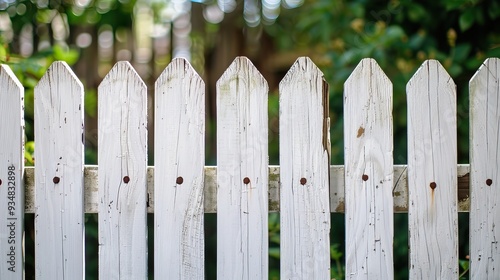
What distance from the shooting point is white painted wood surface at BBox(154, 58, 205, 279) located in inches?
67.2

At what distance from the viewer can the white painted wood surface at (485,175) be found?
5.76 ft

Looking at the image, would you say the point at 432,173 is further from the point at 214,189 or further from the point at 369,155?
the point at 214,189

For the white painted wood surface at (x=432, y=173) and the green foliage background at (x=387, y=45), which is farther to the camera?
the green foliage background at (x=387, y=45)

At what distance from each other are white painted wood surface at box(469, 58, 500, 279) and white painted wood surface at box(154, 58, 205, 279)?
0.88 meters

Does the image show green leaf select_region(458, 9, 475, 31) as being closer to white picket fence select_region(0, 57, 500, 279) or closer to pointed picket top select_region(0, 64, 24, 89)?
white picket fence select_region(0, 57, 500, 279)

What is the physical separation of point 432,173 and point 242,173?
61 cm

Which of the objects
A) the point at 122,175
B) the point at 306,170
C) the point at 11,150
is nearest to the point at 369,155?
the point at 306,170

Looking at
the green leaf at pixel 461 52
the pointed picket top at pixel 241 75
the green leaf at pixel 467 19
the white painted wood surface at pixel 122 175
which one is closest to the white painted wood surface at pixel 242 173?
the pointed picket top at pixel 241 75

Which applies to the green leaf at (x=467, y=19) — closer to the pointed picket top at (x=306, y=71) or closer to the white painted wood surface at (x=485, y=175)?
the white painted wood surface at (x=485, y=175)

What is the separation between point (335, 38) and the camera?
3.94 m

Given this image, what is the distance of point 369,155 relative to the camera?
5.68 ft

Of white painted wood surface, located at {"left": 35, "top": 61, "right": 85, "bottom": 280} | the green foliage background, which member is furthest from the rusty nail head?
the green foliage background

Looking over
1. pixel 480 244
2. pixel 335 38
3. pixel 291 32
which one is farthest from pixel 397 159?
pixel 291 32

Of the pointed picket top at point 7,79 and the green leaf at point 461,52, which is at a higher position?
the green leaf at point 461,52
